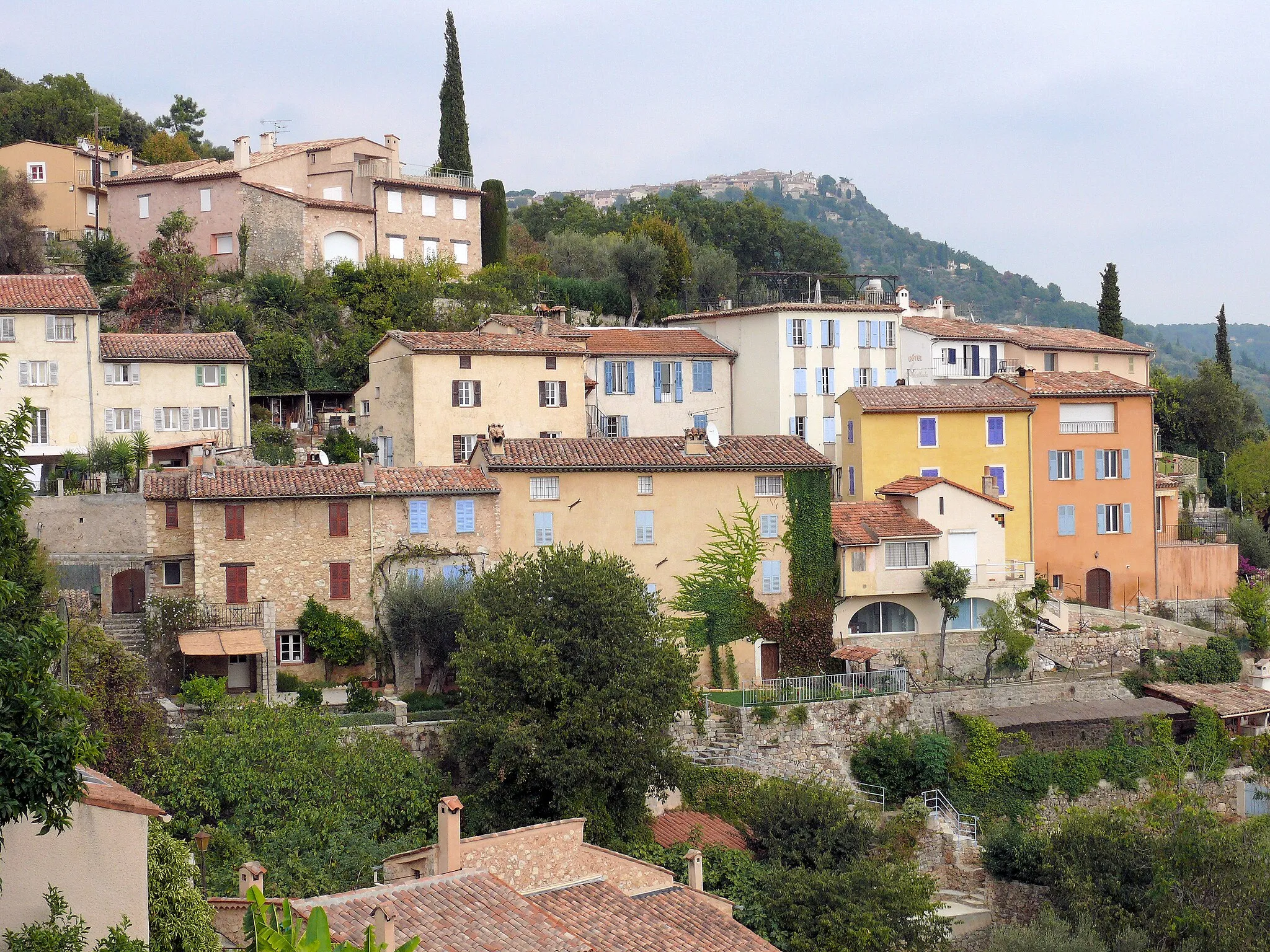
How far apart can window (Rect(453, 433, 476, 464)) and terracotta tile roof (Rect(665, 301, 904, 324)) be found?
12.0 meters

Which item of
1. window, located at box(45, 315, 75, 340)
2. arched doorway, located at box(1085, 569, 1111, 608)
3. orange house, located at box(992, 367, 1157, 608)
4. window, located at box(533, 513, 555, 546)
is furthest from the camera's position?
arched doorway, located at box(1085, 569, 1111, 608)

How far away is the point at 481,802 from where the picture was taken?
31453mm

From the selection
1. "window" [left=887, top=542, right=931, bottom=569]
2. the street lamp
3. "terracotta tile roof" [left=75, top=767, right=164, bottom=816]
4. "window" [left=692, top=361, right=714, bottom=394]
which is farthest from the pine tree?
"terracotta tile roof" [left=75, top=767, right=164, bottom=816]

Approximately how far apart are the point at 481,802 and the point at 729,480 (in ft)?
43.7

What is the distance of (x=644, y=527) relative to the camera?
40.8m

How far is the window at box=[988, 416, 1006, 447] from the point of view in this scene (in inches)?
1831

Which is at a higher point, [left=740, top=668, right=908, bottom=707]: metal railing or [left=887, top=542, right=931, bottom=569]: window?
[left=887, top=542, right=931, bottom=569]: window

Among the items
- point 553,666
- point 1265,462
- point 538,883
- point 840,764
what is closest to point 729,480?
point 840,764

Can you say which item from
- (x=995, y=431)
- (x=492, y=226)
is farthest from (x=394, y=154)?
(x=995, y=431)

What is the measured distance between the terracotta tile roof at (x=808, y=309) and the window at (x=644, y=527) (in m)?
12.8

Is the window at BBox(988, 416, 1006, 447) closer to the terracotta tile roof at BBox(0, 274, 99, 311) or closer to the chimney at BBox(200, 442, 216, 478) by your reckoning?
the chimney at BBox(200, 442, 216, 478)

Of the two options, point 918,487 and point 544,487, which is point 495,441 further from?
point 918,487

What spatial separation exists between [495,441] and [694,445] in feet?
18.4

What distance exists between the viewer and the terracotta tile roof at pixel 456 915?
20078 mm
